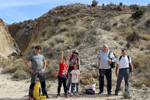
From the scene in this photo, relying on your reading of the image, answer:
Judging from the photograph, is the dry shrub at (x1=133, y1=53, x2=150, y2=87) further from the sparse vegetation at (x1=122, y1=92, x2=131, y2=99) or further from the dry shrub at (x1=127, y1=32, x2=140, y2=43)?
the dry shrub at (x1=127, y1=32, x2=140, y2=43)

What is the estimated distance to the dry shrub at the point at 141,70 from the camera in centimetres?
802

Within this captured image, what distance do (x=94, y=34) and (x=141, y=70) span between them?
602 cm

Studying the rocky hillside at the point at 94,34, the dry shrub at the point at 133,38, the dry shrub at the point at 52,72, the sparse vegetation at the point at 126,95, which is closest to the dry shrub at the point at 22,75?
the rocky hillside at the point at 94,34

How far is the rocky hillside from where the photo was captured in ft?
34.1

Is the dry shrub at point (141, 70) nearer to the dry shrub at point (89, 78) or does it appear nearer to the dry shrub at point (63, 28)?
the dry shrub at point (89, 78)

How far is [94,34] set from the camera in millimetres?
14414

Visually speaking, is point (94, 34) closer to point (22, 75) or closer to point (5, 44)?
point (22, 75)

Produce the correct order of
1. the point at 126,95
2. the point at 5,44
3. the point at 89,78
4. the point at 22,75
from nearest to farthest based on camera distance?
the point at 126,95, the point at 89,78, the point at 22,75, the point at 5,44

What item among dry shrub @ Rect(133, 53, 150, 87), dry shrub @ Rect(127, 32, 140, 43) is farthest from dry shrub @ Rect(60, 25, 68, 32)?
dry shrub @ Rect(133, 53, 150, 87)

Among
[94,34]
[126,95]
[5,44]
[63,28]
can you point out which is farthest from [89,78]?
[5,44]

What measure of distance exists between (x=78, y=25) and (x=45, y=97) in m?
12.7

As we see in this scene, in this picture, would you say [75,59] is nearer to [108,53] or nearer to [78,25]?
[108,53]

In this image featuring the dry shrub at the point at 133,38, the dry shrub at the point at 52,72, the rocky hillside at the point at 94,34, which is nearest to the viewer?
the dry shrub at the point at 52,72

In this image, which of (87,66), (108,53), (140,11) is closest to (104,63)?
(108,53)
